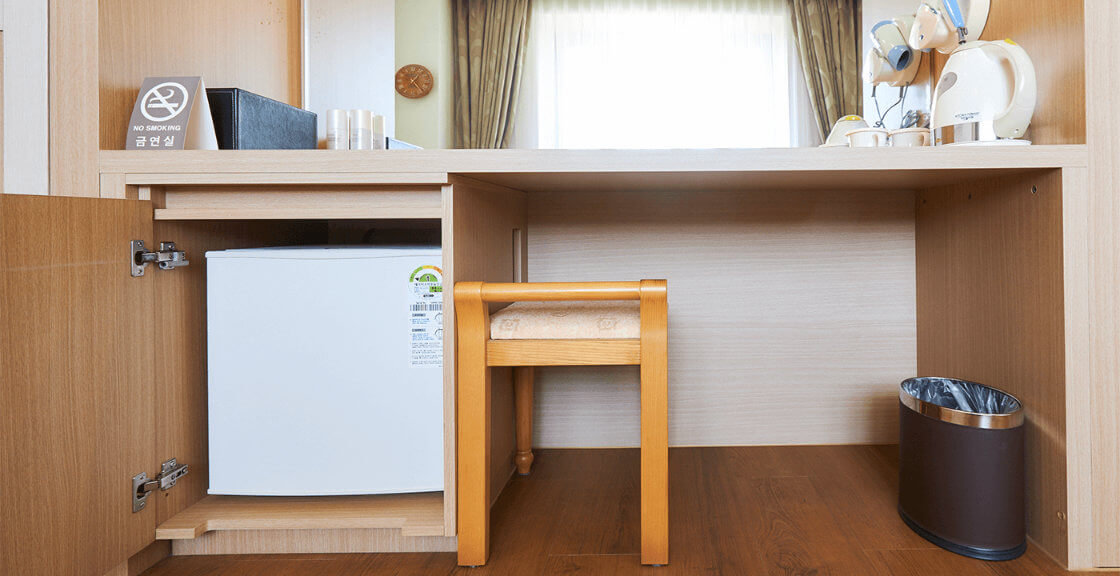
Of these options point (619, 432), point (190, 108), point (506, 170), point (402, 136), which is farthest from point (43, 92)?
point (402, 136)

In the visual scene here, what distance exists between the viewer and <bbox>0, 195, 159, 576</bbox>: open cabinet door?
2.44ft

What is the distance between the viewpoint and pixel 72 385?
2.72 feet

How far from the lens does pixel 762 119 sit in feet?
14.5

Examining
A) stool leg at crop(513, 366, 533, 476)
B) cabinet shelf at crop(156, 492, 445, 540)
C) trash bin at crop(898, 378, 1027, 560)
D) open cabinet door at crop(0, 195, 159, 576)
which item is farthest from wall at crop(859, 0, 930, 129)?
open cabinet door at crop(0, 195, 159, 576)

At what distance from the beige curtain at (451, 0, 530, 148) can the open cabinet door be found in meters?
3.73

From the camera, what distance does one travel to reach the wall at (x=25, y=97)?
37.4 inches

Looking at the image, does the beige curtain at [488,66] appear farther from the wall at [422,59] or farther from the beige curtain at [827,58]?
the beige curtain at [827,58]

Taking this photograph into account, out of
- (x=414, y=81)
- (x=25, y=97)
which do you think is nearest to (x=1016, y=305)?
(x=25, y=97)

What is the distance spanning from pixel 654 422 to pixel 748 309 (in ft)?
2.34

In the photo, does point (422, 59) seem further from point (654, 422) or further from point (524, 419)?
point (654, 422)

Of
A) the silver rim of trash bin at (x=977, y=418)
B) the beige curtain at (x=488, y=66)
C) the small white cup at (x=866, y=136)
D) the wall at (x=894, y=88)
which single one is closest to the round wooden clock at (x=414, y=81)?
the beige curtain at (x=488, y=66)

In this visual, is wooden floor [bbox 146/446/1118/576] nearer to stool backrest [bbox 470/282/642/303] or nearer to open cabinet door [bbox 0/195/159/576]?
open cabinet door [bbox 0/195/159/576]

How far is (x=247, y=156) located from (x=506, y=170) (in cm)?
38

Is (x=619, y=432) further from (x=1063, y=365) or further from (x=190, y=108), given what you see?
(x=190, y=108)
